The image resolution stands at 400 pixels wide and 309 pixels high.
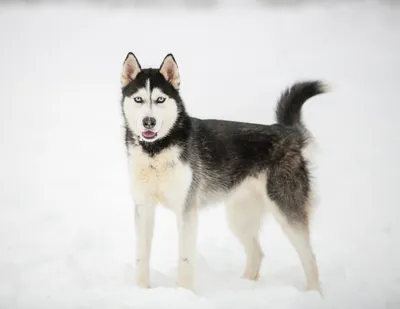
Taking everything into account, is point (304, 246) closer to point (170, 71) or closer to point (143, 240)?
point (143, 240)

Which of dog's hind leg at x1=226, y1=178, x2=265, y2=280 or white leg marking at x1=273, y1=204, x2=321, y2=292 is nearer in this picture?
white leg marking at x1=273, y1=204, x2=321, y2=292

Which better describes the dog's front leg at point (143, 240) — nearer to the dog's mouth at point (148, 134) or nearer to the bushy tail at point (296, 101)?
the dog's mouth at point (148, 134)

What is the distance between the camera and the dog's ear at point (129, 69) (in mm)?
2555

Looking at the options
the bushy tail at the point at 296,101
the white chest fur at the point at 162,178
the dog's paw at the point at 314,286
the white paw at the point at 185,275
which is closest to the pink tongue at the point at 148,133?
the white chest fur at the point at 162,178

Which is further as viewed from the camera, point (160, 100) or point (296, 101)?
point (296, 101)

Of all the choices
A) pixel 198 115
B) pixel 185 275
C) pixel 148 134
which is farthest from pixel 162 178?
pixel 198 115

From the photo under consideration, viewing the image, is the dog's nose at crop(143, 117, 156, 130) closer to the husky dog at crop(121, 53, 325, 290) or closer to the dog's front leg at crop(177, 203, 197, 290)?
the husky dog at crop(121, 53, 325, 290)

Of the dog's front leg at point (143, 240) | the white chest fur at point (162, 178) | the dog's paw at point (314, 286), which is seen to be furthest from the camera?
the dog's paw at point (314, 286)

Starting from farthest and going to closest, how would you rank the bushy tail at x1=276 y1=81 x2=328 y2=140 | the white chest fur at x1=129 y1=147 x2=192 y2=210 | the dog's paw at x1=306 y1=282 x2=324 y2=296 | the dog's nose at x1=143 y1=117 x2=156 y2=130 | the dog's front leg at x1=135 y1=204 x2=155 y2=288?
1. the bushy tail at x1=276 y1=81 x2=328 y2=140
2. the dog's paw at x1=306 y1=282 x2=324 y2=296
3. the dog's front leg at x1=135 y1=204 x2=155 y2=288
4. the white chest fur at x1=129 y1=147 x2=192 y2=210
5. the dog's nose at x1=143 y1=117 x2=156 y2=130

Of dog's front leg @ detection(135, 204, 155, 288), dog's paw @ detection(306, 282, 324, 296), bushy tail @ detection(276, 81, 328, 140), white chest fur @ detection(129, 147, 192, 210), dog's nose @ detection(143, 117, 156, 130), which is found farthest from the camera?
bushy tail @ detection(276, 81, 328, 140)

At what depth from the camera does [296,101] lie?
3.06 m

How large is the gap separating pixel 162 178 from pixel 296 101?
1.11m

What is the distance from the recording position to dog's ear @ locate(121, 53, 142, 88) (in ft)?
8.38

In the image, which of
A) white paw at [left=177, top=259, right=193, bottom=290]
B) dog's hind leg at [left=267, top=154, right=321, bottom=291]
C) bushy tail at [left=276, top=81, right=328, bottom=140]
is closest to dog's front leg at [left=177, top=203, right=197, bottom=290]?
white paw at [left=177, top=259, right=193, bottom=290]
